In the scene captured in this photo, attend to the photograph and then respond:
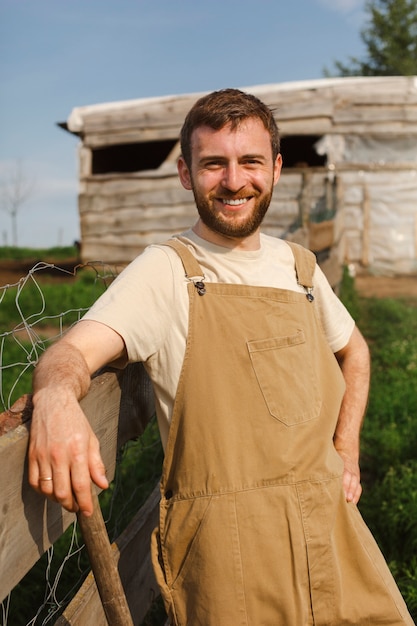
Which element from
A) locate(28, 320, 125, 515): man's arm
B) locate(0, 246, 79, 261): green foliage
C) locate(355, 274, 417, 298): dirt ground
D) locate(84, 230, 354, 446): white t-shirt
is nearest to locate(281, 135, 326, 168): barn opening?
locate(355, 274, 417, 298): dirt ground

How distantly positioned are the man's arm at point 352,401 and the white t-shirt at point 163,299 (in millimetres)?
468

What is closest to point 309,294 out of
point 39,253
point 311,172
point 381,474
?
point 381,474

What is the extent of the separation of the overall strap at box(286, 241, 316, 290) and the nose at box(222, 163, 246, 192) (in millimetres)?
334

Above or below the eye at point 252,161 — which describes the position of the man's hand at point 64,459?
Result: below

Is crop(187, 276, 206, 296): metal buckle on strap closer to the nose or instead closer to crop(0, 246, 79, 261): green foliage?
the nose

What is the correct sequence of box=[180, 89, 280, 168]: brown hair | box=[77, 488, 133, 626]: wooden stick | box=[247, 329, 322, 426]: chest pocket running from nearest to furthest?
box=[77, 488, 133, 626]: wooden stick < box=[247, 329, 322, 426]: chest pocket < box=[180, 89, 280, 168]: brown hair

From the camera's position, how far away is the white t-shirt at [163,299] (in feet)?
5.52

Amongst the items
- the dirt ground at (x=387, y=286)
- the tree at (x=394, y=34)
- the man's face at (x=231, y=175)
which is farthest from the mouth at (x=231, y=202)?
the tree at (x=394, y=34)

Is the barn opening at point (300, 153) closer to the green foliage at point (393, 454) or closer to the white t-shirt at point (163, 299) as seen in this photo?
the green foliage at point (393, 454)

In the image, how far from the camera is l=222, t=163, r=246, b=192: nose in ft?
6.47

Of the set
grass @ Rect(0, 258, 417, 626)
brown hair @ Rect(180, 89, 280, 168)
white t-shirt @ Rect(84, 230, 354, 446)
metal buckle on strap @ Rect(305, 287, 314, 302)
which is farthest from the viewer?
grass @ Rect(0, 258, 417, 626)

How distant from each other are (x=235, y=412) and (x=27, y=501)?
627 mm

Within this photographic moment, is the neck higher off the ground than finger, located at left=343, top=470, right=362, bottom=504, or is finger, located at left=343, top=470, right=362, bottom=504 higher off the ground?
the neck

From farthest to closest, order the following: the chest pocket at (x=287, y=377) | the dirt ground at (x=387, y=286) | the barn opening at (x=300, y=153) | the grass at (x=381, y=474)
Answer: the barn opening at (x=300, y=153) → the dirt ground at (x=387, y=286) → the grass at (x=381, y=474) → the chest pocket at (x=287, y=377)
